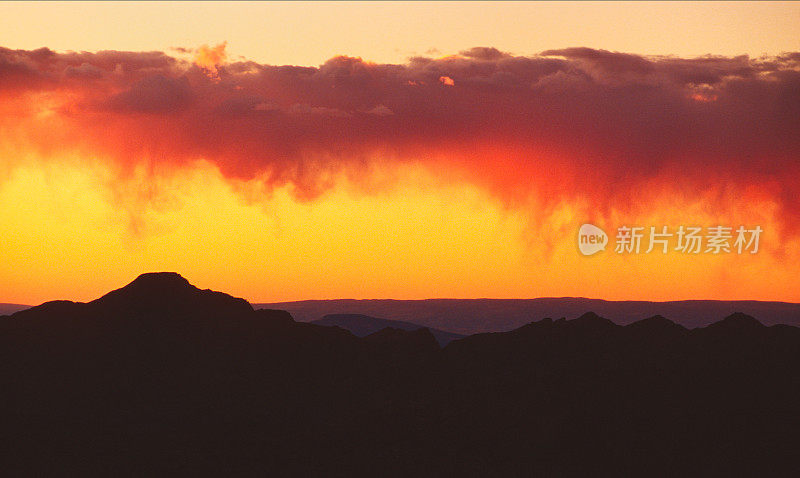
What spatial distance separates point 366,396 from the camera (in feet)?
262

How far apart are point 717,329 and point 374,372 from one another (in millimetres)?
34010

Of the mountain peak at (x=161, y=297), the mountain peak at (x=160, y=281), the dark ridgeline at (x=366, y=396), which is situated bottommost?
the dark ridgeline at (x=366, y=396)

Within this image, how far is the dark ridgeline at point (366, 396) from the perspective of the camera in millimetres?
72875

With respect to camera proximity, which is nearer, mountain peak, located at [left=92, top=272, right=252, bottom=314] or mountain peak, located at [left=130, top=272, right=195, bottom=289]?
mountain peak, located at [left=92, top=272, right=252, bottom=314]

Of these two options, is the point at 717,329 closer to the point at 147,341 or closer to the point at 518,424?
the point at 518,424

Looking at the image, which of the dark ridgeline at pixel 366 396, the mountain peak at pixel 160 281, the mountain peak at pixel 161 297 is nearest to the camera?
the dark ridgeline at pixel 366 396

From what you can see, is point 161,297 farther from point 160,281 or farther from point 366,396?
point 366,396

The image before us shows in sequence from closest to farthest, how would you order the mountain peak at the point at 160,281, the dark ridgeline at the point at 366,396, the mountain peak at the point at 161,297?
the dark ridgeline at the point at 366,396, the mountain peak at the point at 161,297, the mountain peak at the point at 160,281

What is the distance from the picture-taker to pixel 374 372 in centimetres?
8462

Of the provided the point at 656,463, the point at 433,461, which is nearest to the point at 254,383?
the point at 433,461

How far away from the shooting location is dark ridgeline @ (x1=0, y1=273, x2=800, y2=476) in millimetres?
72875

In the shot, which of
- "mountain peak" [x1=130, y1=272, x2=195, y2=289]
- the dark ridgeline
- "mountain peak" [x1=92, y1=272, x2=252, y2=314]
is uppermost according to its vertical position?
"mountain peak" [x1=130, y1=272, x2=195, y2=289]

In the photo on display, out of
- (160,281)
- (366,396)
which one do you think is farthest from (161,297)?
(366,396)

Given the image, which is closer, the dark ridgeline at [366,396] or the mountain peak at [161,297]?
the dark ridgeline at [366,396]
